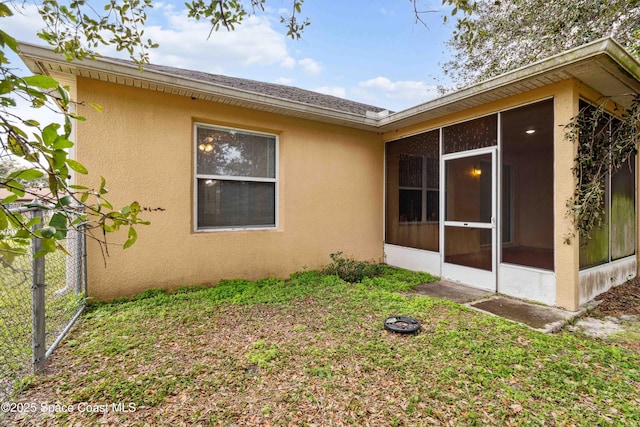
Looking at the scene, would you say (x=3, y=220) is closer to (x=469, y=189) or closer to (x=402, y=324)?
(x=402, y=324)

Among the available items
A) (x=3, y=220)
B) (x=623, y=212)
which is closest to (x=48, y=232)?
(x=3, y=220)

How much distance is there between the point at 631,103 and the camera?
4238 millimetres

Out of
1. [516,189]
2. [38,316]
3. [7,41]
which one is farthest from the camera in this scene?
[516,189]

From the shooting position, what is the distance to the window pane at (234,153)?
4.70 metres

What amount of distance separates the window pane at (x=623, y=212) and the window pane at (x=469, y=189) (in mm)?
2056

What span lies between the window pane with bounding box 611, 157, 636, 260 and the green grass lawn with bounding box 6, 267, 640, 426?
280 cm

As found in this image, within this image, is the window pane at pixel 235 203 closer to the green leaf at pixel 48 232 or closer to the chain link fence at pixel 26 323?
the chain link fence at pixel 26 323

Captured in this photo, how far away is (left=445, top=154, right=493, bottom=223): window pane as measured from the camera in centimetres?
459

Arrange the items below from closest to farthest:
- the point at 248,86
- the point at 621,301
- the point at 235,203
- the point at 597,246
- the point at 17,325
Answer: the point at 17,325 → the point at 621,301 → the point at 597,246 → the point at 235,203 → the point at 248,86

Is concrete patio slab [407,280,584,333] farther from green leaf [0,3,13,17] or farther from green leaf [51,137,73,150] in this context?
green leaf [0,3,13,17]

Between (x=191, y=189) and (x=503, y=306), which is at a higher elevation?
(x=191, y=189)

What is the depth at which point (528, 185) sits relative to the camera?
529 cm

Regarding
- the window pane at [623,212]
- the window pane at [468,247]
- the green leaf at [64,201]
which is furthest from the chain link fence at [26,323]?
the window pane at [623,212]

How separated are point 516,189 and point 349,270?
3.37m
